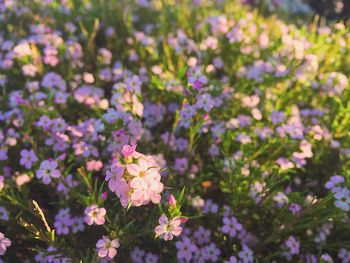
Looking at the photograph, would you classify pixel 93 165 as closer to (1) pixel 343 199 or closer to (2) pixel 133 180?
(2) pixel 133 180

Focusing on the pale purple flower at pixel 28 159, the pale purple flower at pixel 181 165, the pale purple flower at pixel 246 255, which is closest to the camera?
the pale purple flower at pixel 246 255

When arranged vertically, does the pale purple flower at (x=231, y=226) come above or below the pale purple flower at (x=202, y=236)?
above

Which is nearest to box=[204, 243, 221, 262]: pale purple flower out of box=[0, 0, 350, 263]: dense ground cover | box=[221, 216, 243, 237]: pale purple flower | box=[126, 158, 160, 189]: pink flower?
box=[0, 0, 350, 263]: dense ground cover

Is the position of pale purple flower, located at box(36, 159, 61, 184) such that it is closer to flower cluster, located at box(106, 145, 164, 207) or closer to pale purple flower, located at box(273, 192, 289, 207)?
flower cluster, located at box(106, 145, 164, 207)

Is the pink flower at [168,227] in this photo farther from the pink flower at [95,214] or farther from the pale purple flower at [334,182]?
the pale purple flower at [334,182]

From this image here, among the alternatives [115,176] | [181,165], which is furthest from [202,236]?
[115,176]

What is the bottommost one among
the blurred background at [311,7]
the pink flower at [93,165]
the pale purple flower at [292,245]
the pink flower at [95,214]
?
the pale purple flower at [292,245]

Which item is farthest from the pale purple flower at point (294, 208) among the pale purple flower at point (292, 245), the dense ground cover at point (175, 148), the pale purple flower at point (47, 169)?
the pale purple flower at point (47, 169)
